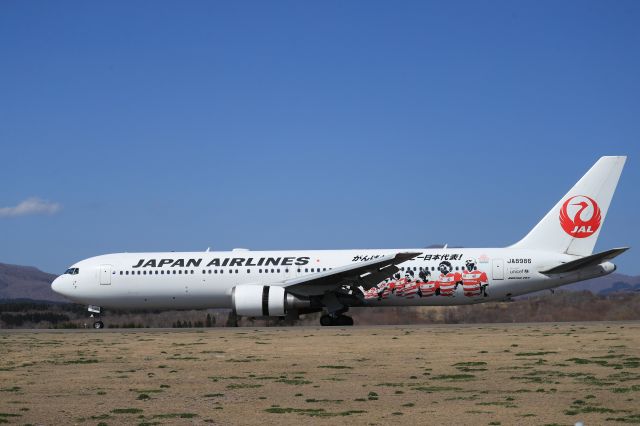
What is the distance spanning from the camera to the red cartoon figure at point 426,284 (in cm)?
3206

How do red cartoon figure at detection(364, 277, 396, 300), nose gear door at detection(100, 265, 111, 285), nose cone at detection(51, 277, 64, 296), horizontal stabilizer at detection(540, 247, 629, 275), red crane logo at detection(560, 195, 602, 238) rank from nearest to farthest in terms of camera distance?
horizontal stabilizer at detection(540, 247, 629, 275), red cartoon figure at detection(364, 277, 396, 300), red crane logo at detection(560, 195, 602, 238), nose gear door at detection(100, 265, 111, 285), nose cone at detection(51, 277, 64, 296)

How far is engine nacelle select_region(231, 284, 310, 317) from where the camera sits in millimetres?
30406

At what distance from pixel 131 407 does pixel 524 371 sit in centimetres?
743

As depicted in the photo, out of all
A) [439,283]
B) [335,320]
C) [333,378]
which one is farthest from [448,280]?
[333,378]

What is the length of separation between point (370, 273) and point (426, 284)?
2.29m

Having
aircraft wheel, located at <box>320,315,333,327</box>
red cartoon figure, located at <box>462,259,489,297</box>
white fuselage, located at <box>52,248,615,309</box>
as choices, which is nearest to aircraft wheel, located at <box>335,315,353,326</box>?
aircraft wheel, located at <box>320,315,333,327</box>

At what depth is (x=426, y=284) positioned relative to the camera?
3206cm

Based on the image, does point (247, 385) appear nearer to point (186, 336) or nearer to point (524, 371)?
point (524, 371)

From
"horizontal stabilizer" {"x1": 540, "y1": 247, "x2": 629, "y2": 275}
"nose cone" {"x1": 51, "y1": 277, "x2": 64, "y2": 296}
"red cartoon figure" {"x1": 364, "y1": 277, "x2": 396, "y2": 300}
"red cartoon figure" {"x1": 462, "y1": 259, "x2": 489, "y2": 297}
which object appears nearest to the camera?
"horizontal stabilizer" {"x1": 540, "y1": 247, "x2": 629, "y2": 275}

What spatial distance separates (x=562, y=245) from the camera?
107ft

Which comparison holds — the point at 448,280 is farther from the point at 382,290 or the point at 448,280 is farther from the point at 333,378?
the point at 333,378

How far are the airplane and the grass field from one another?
188 inches

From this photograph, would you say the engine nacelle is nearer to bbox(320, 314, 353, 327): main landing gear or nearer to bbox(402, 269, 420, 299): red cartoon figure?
bbox(320, 314, 353, 327): main landing gear

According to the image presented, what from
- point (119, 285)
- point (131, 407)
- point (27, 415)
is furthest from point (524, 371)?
point (119, 285)
